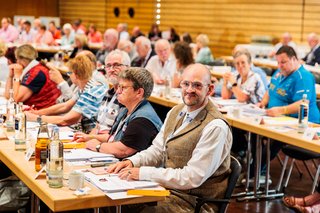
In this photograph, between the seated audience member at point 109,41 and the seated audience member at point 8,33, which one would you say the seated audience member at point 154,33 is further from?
the seated audience member at point 109,41

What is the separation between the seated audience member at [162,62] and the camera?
8.87 metres

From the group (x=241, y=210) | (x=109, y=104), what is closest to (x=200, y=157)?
(x=109, y=104)

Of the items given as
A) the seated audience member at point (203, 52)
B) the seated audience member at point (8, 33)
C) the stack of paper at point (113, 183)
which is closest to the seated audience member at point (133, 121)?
the stack of paper at point (113, 183)

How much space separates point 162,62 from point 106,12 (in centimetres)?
1343

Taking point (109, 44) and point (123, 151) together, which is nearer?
point (123, 151)

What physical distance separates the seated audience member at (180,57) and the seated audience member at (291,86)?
1.87 m

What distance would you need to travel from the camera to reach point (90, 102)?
17.6 ft

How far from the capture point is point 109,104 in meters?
5.06

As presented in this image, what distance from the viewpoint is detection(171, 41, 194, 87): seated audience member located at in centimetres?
798

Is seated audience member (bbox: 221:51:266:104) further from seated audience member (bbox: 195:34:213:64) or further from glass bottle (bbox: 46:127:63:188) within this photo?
seated audience member (bbox: 195:34:213:64)

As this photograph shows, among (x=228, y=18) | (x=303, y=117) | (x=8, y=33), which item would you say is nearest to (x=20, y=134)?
(x=303, y=117)

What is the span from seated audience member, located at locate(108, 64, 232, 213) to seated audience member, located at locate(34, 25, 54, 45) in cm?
1370

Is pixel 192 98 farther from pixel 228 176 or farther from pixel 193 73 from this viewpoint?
pixel 228 176

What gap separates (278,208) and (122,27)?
42.5 feet
